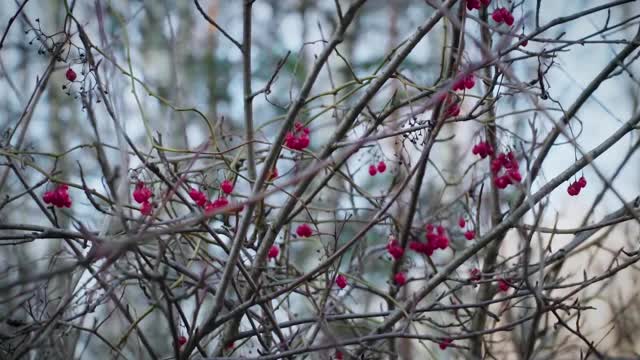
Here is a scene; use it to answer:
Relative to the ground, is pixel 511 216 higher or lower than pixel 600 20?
lower

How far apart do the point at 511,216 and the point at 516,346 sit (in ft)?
4.63

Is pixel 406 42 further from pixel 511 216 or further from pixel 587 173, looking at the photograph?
pixel 587 173

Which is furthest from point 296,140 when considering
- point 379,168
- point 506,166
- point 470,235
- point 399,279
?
point 470,235

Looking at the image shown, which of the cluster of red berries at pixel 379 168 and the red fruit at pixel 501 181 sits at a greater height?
the cluster of red berries at pixel 379 168

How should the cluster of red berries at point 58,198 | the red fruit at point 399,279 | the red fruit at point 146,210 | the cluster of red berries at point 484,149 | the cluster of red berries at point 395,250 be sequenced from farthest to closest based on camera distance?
the red fruit at point 399,279, the cluster of red berries at point 395,250, the cluster of red berries at point 484,149, the cluster of red berries at point 58,198, the red fruit at point 146,210

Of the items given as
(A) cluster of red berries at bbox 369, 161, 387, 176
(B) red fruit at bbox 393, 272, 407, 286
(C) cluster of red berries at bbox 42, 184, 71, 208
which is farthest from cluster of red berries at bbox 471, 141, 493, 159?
(C) cluster of red berries at bbox 42, 184, 71, 208

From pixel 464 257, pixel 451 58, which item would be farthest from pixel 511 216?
pixel 451 58

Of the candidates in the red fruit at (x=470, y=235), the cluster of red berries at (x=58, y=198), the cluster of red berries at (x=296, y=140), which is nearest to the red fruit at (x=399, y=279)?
the red fruit at (x=470, y=235)

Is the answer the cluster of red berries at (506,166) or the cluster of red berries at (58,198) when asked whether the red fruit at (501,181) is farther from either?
the cluster of red berries at (58,198)

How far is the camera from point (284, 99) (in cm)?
742

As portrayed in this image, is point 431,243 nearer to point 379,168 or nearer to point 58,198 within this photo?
point 379,168

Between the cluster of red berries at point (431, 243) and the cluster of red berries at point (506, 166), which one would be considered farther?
the cluster of red berries at point (431, 243)

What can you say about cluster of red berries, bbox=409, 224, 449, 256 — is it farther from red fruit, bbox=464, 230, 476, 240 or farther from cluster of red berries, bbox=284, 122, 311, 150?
cluster of red berries, bbox=284, 122, 311, 150

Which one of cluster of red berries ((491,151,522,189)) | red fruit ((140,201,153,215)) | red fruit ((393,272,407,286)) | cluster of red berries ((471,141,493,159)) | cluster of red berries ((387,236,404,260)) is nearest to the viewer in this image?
red fruit ((140,201,153,215))
